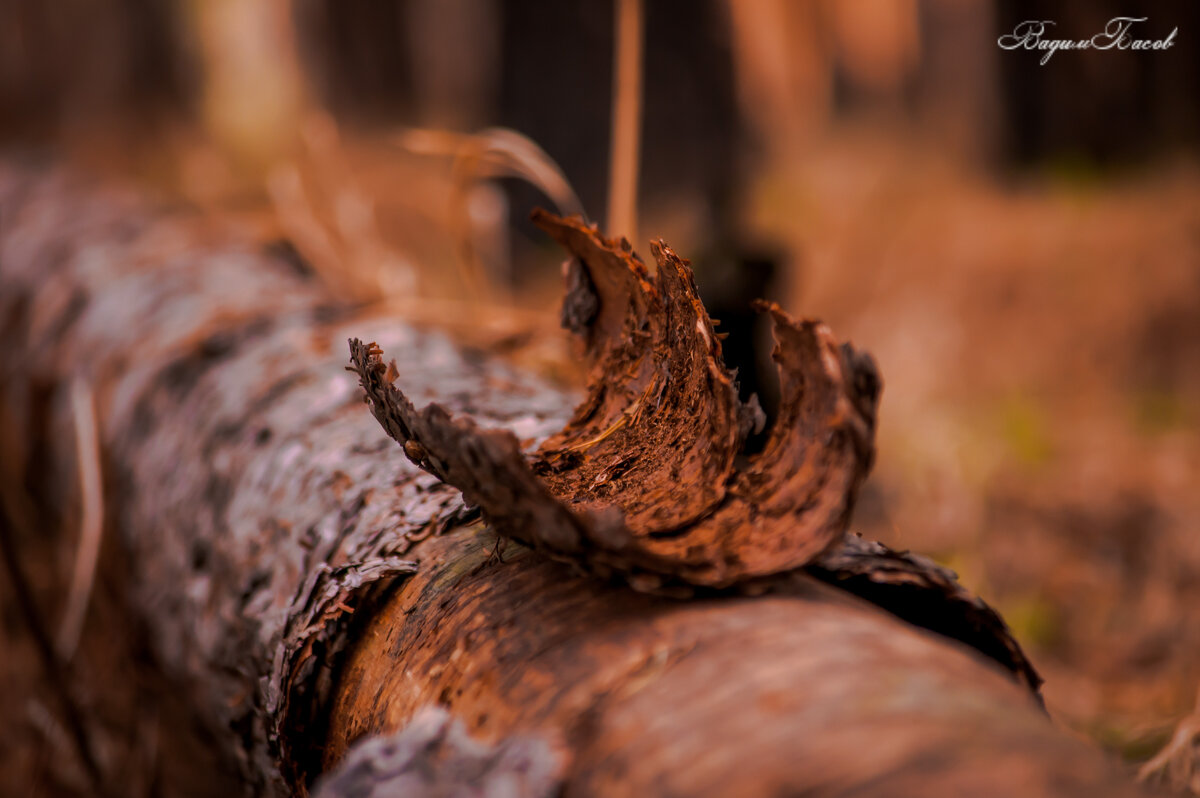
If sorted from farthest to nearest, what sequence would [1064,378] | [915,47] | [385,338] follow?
[915,47] < [1064,378] < [385,338]

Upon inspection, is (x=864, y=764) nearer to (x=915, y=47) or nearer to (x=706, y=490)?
(x=706, y=490)

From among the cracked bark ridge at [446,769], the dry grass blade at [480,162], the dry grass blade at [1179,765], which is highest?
the dry grass blade at [480,162]

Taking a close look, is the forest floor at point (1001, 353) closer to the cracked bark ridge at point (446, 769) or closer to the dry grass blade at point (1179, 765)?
the dry grass blade at point (1179, 765)

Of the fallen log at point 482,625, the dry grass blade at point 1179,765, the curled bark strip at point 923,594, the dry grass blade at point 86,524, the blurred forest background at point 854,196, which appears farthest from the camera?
the blurred forest background at point 854,196

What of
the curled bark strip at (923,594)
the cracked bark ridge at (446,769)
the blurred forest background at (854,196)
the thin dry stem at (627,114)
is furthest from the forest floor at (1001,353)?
the cracked bark ridge at (446,769)

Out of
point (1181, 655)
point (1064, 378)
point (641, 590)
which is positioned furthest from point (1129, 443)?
point (641, 590)

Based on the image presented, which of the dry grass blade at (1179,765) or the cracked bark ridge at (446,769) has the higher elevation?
the cracked bark ridge at (446,769)
